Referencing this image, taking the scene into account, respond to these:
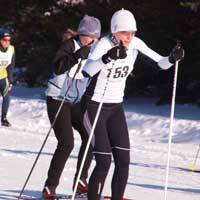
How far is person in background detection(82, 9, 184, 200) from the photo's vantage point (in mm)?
5863

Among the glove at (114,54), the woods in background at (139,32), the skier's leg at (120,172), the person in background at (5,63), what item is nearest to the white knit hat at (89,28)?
the glove at (114,54)

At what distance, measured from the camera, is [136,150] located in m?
11.6

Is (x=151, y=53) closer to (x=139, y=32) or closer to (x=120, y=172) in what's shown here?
(x=120, y=172)

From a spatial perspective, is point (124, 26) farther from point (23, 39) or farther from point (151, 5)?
point (23, 39)

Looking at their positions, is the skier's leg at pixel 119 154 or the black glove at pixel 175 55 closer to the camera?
the skier's leg at pixel 119 154

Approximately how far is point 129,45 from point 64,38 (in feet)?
3.73

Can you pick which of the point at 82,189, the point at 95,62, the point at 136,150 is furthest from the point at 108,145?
the point at 136,150

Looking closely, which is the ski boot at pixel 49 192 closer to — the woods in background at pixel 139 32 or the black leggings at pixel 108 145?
the black leggings at pixel 108 145

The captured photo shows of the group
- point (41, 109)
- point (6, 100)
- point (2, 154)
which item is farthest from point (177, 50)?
point (41, 109)

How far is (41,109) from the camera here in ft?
55.6

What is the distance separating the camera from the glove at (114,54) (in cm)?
569

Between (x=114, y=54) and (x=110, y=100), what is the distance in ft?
1.60

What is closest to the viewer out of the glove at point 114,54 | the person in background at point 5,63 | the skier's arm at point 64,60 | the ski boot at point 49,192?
the glove at point 114,54

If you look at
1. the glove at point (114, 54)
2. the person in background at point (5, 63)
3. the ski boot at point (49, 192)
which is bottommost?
the person in background at point (5, 63)
